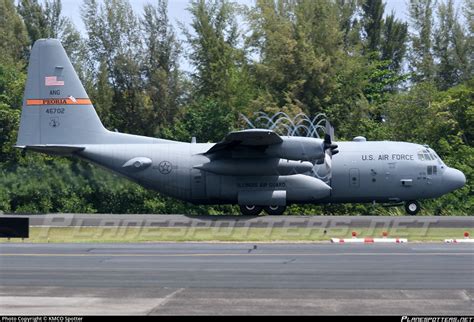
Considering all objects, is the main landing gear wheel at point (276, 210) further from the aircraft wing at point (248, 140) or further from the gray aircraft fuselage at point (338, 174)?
the aircraft wing at point (248, 140)

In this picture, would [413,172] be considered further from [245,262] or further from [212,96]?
[212,96]

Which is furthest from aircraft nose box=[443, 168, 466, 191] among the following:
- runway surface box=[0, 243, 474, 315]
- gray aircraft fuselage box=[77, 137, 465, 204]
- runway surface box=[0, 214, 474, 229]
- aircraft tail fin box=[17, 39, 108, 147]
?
aircraft tail fin box=[17, 39, 108, 147]

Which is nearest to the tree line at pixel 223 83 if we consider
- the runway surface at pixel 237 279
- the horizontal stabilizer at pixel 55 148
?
the horizontal stabilizer at pixel 55 148

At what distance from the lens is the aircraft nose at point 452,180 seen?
3284cm

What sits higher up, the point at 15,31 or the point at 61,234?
the point at 15,31

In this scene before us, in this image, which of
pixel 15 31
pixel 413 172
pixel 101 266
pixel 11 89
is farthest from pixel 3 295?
pixel 15 31

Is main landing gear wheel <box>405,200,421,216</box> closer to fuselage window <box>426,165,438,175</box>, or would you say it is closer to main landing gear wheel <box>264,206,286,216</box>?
fuselage window <box>426,165,438,175</box>

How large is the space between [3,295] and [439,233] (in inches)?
663

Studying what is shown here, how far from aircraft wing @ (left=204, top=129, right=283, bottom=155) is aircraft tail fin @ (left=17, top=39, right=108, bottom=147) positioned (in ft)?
18.3

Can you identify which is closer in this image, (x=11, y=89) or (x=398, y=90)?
(x=11, y=89)

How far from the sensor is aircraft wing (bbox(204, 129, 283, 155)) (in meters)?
29.7

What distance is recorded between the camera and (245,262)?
18625 millimetres

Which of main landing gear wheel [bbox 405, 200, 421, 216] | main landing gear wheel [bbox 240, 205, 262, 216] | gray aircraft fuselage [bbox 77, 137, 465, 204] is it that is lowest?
main landing gear wheel [bbox 240, 205, 262, 216]

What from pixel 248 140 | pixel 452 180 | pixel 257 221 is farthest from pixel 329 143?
pixel 452 180
